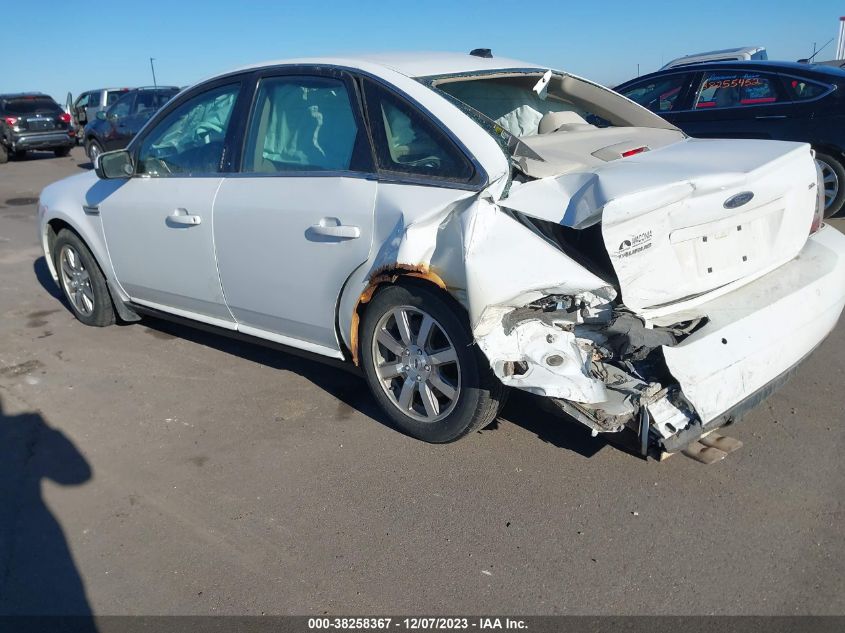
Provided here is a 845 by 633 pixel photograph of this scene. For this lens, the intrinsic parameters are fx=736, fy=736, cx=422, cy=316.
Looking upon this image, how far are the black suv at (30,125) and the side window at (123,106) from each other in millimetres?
4078

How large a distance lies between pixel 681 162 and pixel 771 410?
146 cm

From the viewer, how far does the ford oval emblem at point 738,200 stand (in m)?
3.04

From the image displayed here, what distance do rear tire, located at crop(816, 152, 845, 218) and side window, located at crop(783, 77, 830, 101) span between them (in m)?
0.59

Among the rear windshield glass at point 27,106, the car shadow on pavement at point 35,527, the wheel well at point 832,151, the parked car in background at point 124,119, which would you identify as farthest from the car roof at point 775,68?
the rear windshield glass at point 27,106

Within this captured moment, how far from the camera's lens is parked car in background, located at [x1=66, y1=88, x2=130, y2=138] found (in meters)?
20.6

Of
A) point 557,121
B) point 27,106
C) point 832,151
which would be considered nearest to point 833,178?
point 832,151

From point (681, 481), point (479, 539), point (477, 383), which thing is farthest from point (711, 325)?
point (479, 539)

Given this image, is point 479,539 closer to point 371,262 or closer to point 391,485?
point 391,485

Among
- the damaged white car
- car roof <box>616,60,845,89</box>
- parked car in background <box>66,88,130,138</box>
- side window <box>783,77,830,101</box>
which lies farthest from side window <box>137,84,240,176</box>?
parked car in background <box>66,88,130,138</box>

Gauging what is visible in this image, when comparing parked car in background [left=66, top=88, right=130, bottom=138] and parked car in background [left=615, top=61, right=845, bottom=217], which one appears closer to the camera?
parked car in background [left=615, top=61, right=845, bottom=217]

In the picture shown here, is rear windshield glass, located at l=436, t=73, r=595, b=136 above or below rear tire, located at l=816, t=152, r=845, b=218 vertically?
above

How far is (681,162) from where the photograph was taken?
10.8 ft

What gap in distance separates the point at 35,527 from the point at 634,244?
9.17 feet

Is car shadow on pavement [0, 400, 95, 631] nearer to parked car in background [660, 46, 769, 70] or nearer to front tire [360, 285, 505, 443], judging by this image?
front tire [360, 285, 505, 443]
